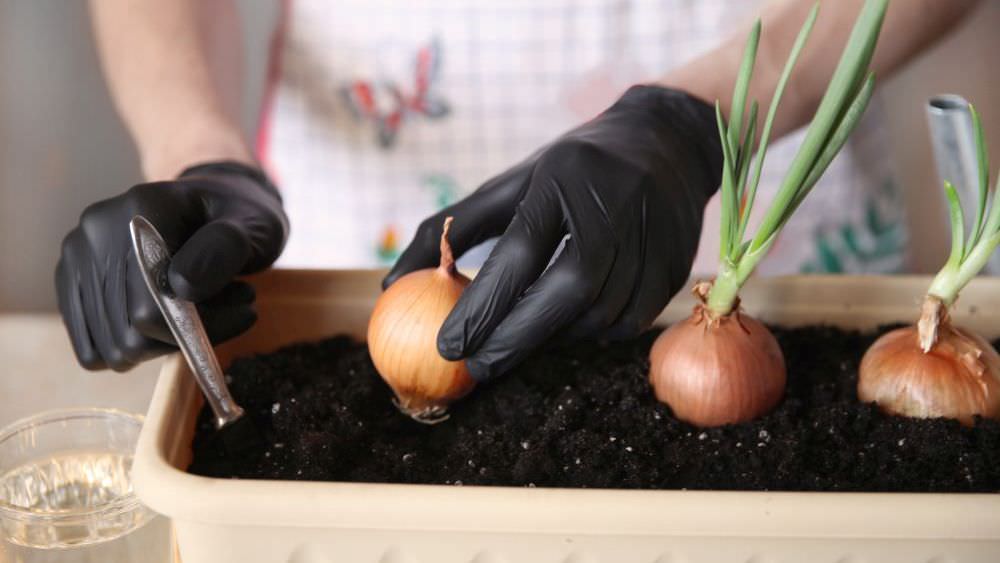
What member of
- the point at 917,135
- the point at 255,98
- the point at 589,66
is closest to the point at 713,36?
the point at 589,66

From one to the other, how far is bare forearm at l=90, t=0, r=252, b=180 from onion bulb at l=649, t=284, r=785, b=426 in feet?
1.94

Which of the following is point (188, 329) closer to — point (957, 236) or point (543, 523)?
point (543, 523)

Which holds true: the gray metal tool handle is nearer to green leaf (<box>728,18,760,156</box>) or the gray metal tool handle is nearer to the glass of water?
the glass of water

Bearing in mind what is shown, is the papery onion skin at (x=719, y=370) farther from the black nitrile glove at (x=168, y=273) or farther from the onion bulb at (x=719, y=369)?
the black nitrile glove at (x=168, y=273)

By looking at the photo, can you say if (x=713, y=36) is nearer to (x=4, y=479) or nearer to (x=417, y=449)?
(x=417, y=449)

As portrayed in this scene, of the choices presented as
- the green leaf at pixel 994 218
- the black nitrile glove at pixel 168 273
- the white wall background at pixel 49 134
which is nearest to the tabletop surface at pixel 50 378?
the black nitrile glove at pixel 168 273

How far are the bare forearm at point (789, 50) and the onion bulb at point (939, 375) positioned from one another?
365mm

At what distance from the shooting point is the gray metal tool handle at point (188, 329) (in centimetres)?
63

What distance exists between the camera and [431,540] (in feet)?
1.81

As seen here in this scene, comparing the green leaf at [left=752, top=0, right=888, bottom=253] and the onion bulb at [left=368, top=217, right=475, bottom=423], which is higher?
the green leaf at [left=752, top=0, right=888, bottom=253]

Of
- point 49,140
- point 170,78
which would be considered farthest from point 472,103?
point 49,140

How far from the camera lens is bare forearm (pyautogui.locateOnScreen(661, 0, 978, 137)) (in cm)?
96

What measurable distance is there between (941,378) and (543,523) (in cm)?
31

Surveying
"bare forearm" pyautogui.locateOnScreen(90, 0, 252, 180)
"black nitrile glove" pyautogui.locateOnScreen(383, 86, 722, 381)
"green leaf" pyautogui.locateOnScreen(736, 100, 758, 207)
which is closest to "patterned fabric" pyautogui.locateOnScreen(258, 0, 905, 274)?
"bare forearm" pyautogui.locateOnScreen(90, 0, 252, 180)
